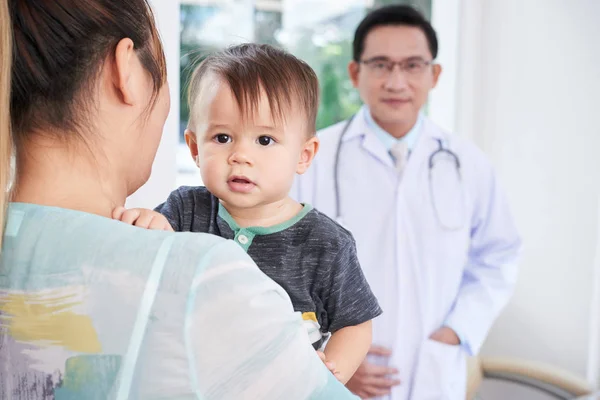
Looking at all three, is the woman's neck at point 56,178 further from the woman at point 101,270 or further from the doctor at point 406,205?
the doctor at point 406,205

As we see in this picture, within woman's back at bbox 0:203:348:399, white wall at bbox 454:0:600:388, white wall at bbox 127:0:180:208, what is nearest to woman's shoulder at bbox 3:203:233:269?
woman's back at bbox 0:203:348:399

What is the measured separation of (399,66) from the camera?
2139mm

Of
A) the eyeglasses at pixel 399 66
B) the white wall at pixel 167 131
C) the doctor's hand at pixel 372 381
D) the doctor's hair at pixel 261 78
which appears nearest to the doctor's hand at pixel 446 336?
the doctor's hand at pixel 372 381

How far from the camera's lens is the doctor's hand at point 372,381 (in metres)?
2.00

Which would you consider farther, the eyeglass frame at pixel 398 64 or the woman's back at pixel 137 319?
the eyeglass frame at pixel 398 64

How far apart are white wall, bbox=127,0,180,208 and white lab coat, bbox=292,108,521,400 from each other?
38 cm

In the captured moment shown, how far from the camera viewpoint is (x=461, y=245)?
2.16m

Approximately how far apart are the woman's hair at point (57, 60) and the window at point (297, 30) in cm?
235

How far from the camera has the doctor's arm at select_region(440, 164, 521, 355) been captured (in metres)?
2.17

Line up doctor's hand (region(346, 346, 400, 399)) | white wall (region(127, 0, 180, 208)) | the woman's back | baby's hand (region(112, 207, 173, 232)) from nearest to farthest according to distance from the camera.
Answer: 1. the woman's back
2. baby's hand (region(112, 207, 173, 232))
3. white wall (region(127, 0, 180, 208))
4. doctor's hand (region(346, 346, 400, 399))

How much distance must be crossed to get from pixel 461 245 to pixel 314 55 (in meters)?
1.65

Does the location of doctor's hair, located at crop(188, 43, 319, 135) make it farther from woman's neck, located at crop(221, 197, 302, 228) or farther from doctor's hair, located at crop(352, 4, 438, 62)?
doctor's hair, located at crop(352, 4, 438, 62)

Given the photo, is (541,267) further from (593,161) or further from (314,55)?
(314,55)

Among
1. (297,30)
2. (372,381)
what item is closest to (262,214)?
(372,381)
